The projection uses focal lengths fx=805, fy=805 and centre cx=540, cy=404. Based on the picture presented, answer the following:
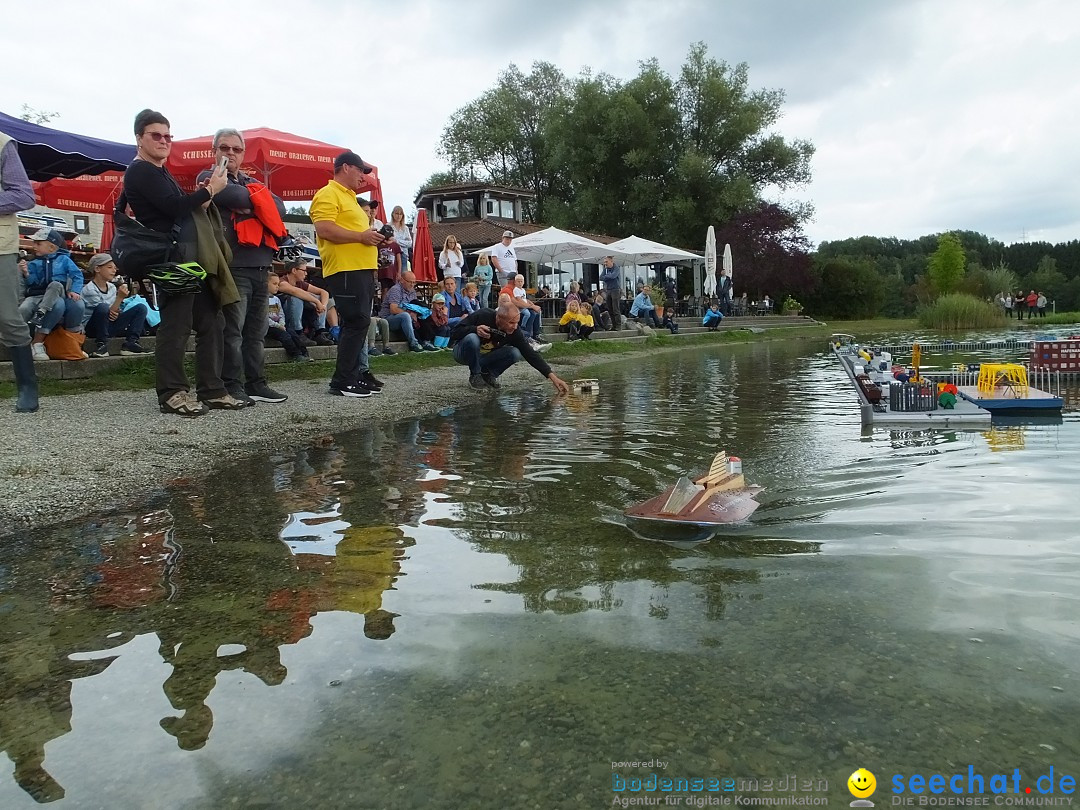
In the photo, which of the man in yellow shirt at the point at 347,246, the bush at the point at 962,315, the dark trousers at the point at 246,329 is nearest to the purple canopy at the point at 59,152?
the dark trousers at the point at 246,329

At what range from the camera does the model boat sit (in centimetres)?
330

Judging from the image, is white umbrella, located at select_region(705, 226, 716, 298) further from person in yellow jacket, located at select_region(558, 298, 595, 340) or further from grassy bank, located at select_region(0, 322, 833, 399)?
person in yellow jacket, located at select_region(558, 298, 595, 340)

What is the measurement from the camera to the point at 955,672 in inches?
78.9

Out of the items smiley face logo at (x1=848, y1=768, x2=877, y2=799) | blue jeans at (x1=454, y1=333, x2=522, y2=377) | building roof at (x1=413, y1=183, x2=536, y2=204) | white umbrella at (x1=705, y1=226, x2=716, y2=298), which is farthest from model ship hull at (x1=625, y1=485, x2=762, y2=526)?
building roof at (x1=413, y1=183, x2=536, y2=204)

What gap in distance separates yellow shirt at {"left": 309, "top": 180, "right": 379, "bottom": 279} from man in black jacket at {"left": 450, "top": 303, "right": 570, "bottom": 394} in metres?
1.71

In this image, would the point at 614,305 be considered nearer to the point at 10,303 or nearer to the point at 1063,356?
the point at 1063,356

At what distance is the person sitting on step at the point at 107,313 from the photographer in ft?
27.9

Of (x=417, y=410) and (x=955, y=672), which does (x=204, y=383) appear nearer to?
(x=417, y=410)

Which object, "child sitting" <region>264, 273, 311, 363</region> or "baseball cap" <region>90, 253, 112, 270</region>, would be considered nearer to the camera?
"baseball cap" <region>90, 253, 112, 270</region>

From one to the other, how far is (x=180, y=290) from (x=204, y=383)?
2.85 feet

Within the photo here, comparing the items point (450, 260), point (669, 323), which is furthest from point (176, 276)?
point (669, 323)

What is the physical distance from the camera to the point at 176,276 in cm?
568

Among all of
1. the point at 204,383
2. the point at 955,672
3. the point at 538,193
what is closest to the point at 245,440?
the point at 204,383

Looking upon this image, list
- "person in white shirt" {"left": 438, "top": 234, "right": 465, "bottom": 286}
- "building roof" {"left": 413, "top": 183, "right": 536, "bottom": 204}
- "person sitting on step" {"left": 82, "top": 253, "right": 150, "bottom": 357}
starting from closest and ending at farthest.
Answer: "person sitting on step" {"left": 82, "top": 253, "right": 150, "bottom": 357}
"person in white shirt" {"left": 438, "top": 234, "right": 465, "bottom": 286}
"building roof" {"left": 413, "top": 183, "right": 536, "bottom": 204}
